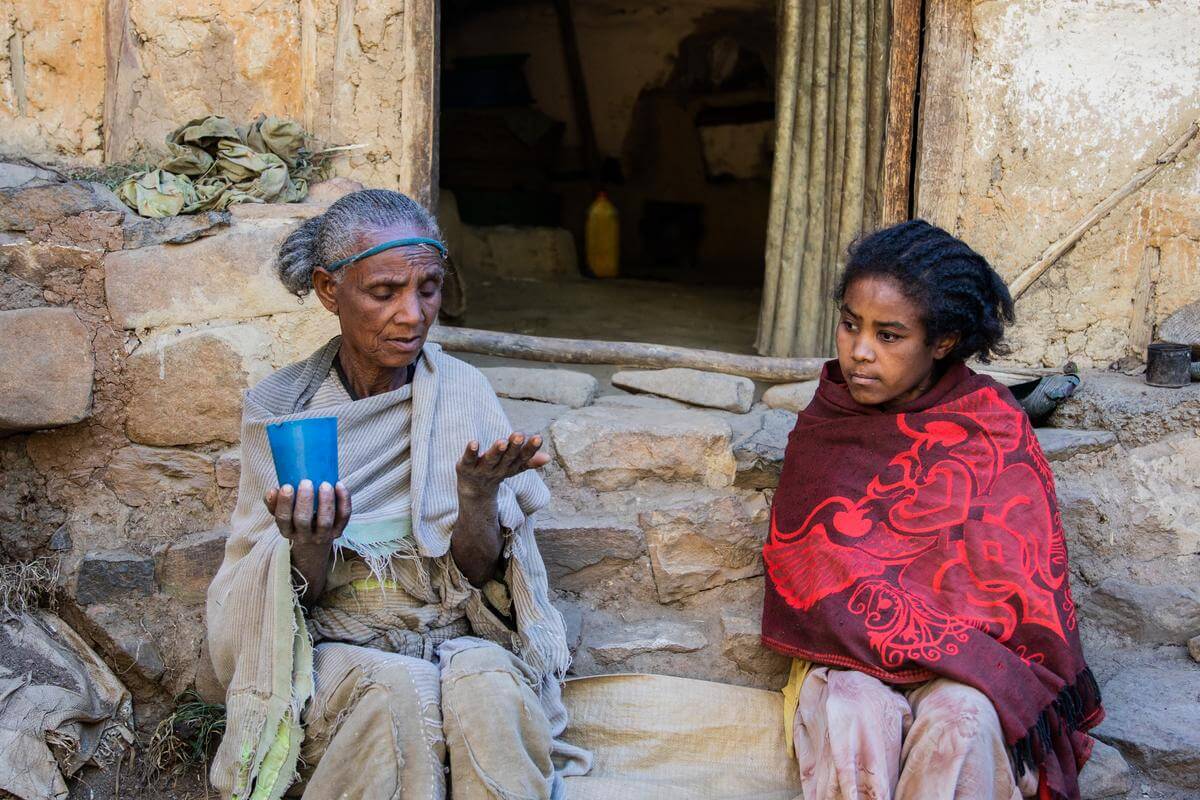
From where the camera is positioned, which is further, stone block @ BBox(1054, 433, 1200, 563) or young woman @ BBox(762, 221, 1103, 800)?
stone block @ BBox(1054, 433, 1200, 563)

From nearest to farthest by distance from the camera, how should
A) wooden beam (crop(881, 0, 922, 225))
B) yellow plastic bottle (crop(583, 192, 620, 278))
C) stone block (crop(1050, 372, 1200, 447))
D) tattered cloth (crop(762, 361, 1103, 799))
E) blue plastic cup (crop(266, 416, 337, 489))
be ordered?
blue plastic cup (crop(266, 416, 337, 489)) → tattered cloth (crop(762, 361, 1103, 799)) → stone block (crop(1050, 372, 1200, 447)) → wooden beam (crop(881, 0, 922, 225)) → yellow plastic bottle (crop(583, 192, 620, 278))

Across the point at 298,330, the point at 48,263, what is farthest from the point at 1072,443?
the point at 48,263

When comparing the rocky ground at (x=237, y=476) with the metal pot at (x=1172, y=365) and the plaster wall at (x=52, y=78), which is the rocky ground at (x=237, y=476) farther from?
the plaster wall at (x=52, y=78)

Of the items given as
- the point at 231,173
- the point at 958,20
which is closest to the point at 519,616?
the point at 231,173

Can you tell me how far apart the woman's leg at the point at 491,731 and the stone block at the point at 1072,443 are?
1.79 metres

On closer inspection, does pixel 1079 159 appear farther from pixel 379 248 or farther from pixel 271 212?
pixel 271 212

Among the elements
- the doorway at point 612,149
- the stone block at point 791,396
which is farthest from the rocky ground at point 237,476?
the doorway at point 612,149

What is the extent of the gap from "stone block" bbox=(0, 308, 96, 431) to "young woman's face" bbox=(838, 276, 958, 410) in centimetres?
209

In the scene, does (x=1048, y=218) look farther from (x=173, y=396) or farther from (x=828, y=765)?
(x=173, y=396)

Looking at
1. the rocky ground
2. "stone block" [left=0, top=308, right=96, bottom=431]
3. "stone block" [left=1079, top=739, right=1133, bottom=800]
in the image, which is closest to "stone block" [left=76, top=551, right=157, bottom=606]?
the rocky ground

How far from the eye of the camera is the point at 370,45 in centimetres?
389

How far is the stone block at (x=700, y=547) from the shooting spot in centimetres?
333

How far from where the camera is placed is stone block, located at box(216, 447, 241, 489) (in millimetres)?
3434

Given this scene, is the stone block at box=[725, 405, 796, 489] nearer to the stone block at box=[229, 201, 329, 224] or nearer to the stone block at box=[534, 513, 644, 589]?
the stone block at box=[534, 513, 644, 589]
